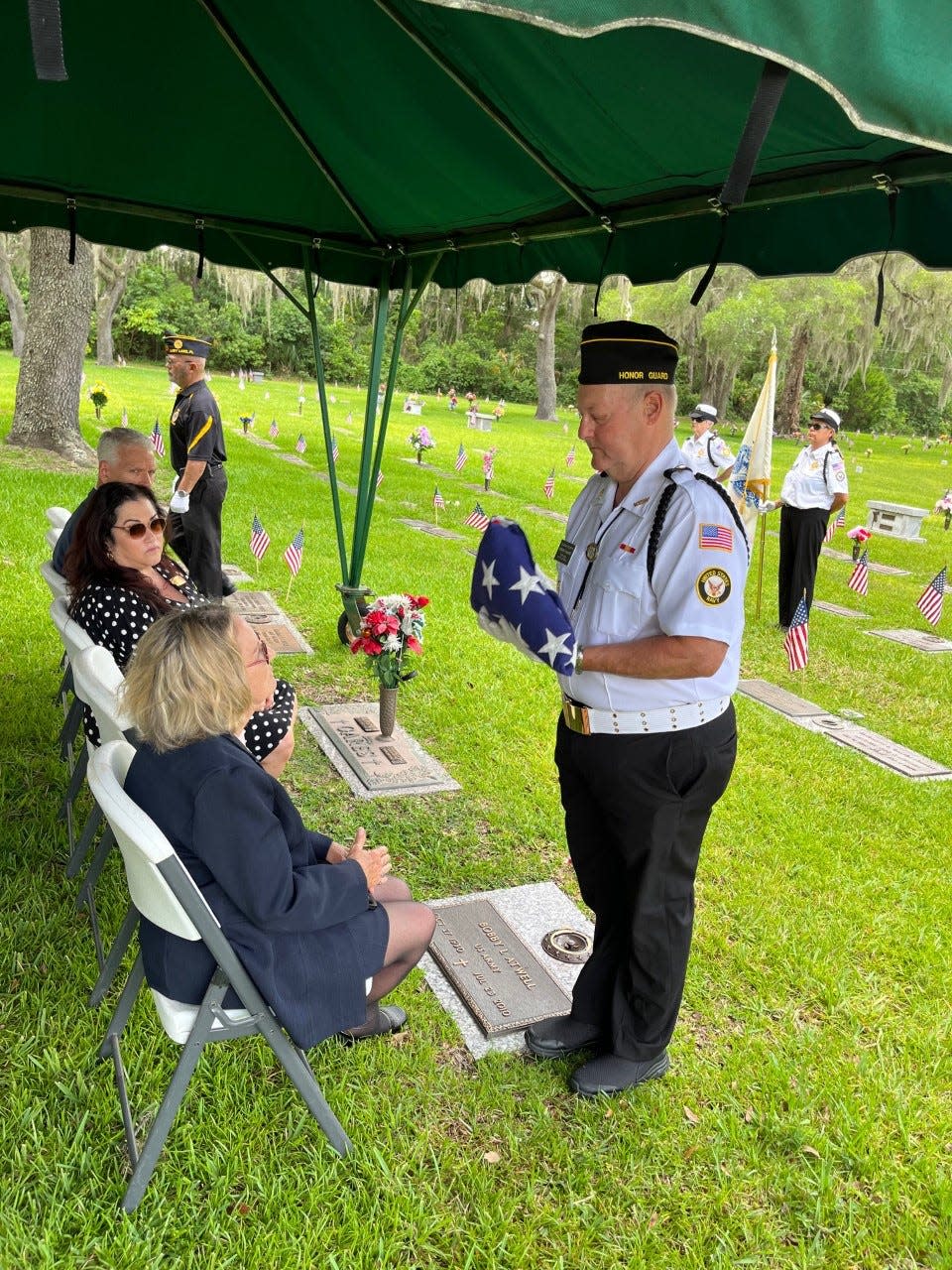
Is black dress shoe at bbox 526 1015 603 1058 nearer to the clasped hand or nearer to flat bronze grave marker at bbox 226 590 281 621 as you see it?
the clasped hand

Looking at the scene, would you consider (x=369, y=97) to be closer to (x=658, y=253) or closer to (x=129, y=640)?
(x=658, y=253)

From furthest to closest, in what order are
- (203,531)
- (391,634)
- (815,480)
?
(815,480) < (203,531) < (391,634)

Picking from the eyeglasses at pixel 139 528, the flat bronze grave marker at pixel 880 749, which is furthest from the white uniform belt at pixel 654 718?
the flat bronze grave marker at pixel 880 749

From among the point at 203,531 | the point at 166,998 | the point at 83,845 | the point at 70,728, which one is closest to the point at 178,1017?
the point at 166,998

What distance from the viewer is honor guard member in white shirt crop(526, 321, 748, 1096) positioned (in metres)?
2.18

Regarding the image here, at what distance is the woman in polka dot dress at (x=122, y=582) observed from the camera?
121 inches

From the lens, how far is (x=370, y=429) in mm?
5430

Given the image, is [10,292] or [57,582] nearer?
[57,582]

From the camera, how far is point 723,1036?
293 centimetres

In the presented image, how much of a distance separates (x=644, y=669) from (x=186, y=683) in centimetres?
113

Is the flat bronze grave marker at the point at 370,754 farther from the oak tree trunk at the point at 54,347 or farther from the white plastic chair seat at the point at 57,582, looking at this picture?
the oak tree trunk at the point at 54,347

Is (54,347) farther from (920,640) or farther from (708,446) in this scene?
(920,640)

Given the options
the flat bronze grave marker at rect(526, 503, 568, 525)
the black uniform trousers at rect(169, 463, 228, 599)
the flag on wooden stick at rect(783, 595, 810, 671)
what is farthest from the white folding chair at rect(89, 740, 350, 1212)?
the flat bronze grave marker at rect(526, 503, 568, 525)

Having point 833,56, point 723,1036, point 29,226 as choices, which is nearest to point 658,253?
point 833,56
